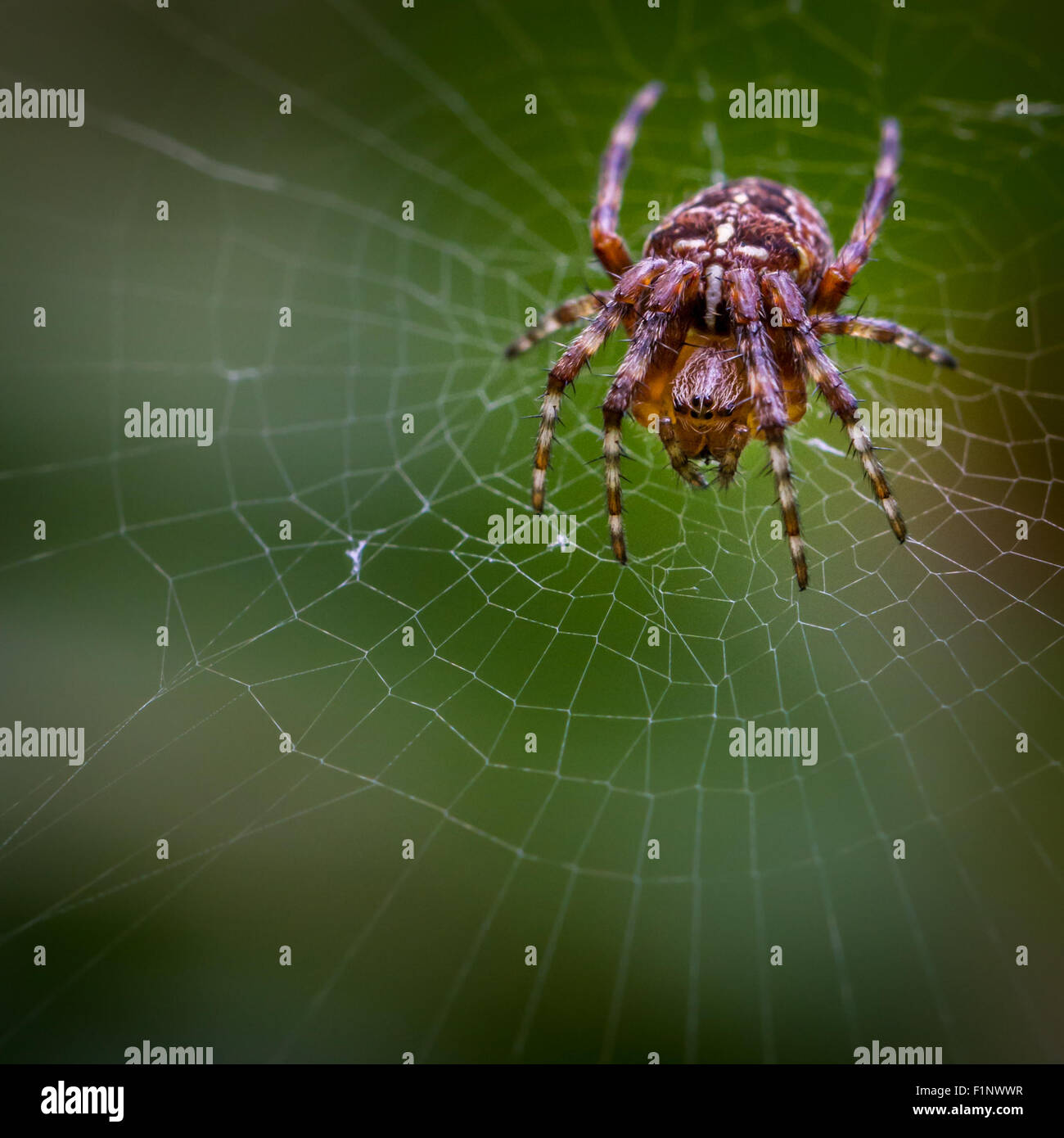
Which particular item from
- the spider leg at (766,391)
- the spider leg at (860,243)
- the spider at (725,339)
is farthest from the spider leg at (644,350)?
the spider leg at (860,243)

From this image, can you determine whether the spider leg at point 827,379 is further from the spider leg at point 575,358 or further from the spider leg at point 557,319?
the spider leg at point 557,319

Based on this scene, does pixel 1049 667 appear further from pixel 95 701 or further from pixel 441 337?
pixel 95 701

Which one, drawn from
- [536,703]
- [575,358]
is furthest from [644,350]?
[536,703]

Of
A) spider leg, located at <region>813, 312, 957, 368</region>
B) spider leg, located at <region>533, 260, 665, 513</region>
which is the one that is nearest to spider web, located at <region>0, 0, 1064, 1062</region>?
spider leg, located at <region>533, 260, 665, 513</region>

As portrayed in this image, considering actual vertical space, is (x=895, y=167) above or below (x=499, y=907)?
above

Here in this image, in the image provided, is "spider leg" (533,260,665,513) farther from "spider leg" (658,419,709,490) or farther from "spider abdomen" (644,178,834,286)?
"spider leg" (658,419,709,490)
